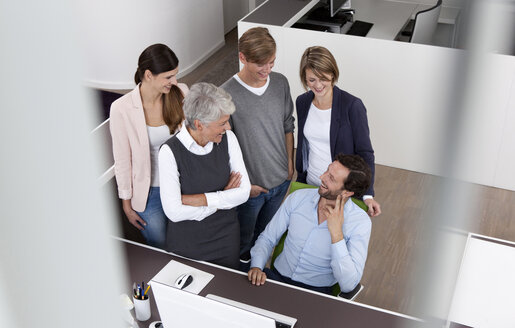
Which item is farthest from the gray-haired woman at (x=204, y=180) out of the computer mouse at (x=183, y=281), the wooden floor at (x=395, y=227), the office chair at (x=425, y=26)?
the office chair at (x=425, y=26)

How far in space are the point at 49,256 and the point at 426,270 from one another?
0.12 m

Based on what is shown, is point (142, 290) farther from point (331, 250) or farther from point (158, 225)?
point (331, 250)

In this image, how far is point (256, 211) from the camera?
2.55 meters

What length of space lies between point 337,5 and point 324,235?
277cm

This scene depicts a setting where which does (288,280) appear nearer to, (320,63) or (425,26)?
(320,63)

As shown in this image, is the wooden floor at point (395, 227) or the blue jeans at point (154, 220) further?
the wooden floor at point (395, 227)

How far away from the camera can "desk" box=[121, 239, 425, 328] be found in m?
1.84

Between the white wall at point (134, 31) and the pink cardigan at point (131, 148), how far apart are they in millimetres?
2903

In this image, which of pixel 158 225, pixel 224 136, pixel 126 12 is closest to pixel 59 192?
pixel 224 136

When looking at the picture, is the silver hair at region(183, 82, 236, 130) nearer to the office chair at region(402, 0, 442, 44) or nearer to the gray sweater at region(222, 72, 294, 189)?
the gray sweater at region(222, 72, 294, 189)

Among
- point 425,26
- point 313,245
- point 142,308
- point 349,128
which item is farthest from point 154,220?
point 425,26

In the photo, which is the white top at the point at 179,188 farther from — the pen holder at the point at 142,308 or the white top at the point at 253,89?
the pen holder at the point at 142,308

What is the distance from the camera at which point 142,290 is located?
1876 millimetres

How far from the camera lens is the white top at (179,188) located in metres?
2.01
